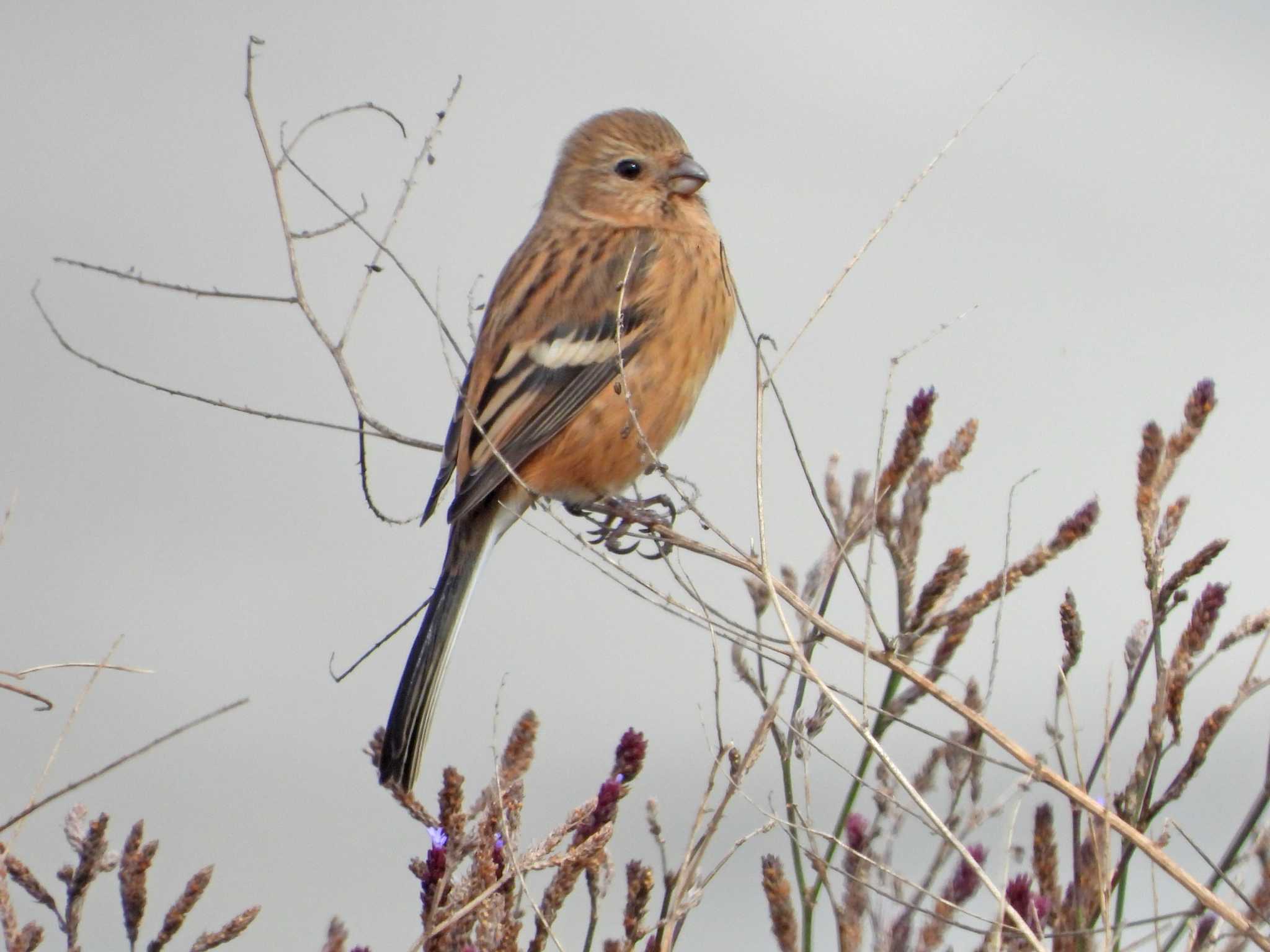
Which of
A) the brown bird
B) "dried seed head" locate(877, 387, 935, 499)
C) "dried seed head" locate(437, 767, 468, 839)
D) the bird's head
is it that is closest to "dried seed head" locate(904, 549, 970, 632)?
"dried seed head" locate(877, 387, 935, 499)

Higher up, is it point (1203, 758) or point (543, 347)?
point (543, 347)

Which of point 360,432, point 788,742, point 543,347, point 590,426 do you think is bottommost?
point 788,742

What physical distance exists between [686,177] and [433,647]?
1.62 m

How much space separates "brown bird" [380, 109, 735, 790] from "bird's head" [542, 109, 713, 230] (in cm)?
2

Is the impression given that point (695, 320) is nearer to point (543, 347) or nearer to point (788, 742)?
point (543, 347)

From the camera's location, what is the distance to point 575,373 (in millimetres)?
3689

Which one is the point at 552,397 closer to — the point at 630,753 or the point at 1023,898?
the point at 630,753

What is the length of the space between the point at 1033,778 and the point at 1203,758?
12.9 inches

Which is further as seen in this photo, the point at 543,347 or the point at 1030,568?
the point at 543,347

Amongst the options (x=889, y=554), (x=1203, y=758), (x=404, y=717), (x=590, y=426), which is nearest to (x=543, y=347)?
(x=590, y=426)

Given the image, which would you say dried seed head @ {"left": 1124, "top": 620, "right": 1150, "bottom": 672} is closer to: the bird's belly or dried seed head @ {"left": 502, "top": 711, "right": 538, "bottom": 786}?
dried seed head @ {"left": 502, "top": 711, "right": 538, "bottom": 786}

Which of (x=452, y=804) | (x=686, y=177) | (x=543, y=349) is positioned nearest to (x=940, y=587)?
(x=452, y=804)

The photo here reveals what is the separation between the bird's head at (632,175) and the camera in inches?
165

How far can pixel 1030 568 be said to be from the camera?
2.45m
